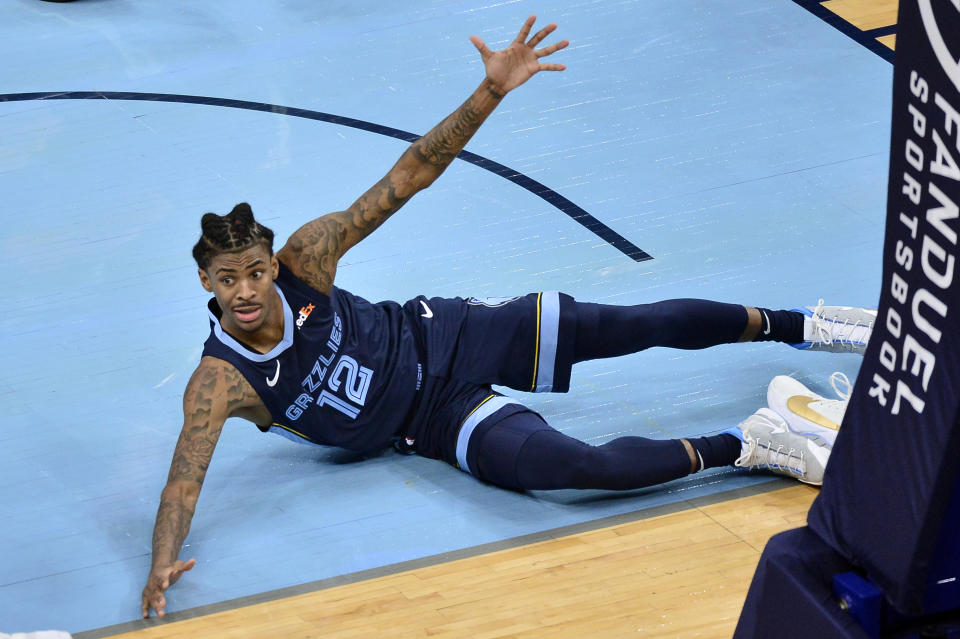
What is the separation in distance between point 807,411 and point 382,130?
2.89 metres

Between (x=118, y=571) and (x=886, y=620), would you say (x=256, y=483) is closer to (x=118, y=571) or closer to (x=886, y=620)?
(x=118, y=571)

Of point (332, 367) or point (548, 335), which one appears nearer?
point (332, 367)

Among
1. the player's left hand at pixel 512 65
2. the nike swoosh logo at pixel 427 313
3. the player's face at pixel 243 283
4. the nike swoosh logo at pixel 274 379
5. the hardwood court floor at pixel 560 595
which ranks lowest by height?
the hardwood court floor at pixel 560 595

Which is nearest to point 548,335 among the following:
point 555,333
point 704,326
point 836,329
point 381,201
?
point 555,333

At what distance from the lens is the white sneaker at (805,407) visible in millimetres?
4305

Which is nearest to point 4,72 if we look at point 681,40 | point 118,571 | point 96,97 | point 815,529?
point 96,97

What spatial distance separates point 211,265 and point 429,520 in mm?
1027

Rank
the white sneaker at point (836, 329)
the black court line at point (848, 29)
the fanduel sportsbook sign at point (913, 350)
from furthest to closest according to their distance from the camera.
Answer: the black court line at point (848, 29)
the white sneaker at point (836, 329)
the fanduel sportsbook sign at point (913, 350)

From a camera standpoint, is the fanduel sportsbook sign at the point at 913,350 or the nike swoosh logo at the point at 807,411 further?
the nike swoosh logo at the point at 807,411

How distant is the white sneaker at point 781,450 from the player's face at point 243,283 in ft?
5.16

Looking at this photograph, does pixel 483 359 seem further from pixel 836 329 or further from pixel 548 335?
pixel 836 329

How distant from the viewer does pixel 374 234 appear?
227 inches

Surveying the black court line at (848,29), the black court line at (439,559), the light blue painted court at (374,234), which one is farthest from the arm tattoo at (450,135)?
the black court line at (848,29)

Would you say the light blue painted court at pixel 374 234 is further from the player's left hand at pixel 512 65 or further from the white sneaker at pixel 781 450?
the player's left hand at pixel 512 65
